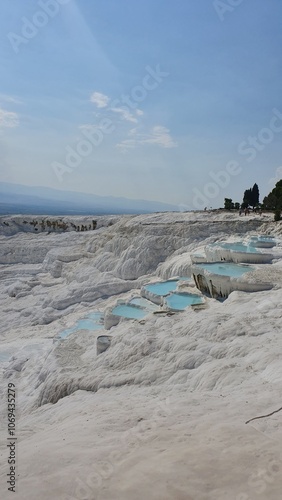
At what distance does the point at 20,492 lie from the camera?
11.2 ft

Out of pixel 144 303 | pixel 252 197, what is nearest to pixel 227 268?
pixel 144 303

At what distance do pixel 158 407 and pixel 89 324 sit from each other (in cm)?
788

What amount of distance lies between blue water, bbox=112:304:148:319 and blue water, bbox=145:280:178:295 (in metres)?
1.30

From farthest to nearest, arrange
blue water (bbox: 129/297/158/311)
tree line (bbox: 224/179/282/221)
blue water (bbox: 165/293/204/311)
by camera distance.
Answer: tree line (bbox: 224/179/282/221)
blue water (bbox: 129/297/158/311)
blue water (bbox: 165/293/204/311)

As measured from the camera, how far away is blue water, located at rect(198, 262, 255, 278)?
11.9 m

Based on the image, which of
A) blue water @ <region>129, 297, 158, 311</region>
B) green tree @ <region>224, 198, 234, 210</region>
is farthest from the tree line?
blue water @ <region>129, 297, 158, 311</region>

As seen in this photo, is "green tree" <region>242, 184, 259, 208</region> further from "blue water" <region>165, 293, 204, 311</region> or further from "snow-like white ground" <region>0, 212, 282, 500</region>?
"blue water" <region>165, 293, 204, 311</region>

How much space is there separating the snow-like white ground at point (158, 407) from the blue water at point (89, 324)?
0.81 metres

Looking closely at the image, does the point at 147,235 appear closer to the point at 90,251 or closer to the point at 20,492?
the point at 90,251

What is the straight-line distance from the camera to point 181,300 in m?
11.2

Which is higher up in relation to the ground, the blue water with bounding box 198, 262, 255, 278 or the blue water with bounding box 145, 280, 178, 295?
the blue water with bounding box 198, 262, 255, 278

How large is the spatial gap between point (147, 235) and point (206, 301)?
12.5 meters

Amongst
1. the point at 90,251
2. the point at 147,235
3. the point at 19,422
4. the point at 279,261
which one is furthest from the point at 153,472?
the point at 90,251

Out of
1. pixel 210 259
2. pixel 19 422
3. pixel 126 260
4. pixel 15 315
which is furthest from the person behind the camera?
pixel 126 260
